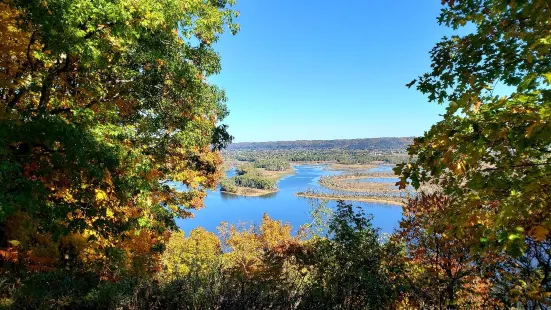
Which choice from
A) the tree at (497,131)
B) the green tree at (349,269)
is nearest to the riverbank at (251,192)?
the green tree at (349,269)

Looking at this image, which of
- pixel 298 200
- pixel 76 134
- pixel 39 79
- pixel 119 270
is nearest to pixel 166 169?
pixel 119 270

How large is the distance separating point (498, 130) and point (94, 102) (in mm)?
8257

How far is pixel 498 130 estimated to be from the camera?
263 cm

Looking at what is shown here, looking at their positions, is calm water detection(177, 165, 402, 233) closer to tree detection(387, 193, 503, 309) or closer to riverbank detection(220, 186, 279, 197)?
riverbank detection(220, 186, 279, 197)

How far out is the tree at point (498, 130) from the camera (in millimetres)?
2598

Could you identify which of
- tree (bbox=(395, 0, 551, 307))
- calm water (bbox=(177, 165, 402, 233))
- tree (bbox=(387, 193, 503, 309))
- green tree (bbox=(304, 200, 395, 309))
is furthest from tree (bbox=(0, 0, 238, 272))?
calm water (bbox=(177, 165, 402, 233))

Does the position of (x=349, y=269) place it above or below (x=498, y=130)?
below

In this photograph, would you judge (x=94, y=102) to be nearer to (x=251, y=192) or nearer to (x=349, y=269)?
(x=349, y=269)

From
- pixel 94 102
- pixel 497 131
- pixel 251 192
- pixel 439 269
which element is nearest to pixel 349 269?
pixel 439 269

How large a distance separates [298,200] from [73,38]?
127458mm

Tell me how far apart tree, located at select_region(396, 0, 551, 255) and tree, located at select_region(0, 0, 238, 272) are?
196 inches

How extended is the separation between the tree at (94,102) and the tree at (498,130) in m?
4.97

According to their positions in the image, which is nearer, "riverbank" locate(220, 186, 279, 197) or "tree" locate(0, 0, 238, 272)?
"tree" locate(0, 0, 238, 272)

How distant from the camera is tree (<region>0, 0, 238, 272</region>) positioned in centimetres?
494
